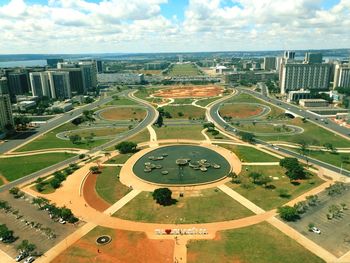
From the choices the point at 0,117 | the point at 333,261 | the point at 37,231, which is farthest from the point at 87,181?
the point at 0,117

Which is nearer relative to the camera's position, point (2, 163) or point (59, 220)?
point (59, 220)

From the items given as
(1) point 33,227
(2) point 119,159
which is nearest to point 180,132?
(2) point 119,159

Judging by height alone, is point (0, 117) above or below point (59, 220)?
above

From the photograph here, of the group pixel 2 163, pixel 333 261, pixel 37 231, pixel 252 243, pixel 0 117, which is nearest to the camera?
pixel 333 261

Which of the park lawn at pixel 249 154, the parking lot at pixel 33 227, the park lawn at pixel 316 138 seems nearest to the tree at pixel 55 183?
the parking lot at pixel 33 227

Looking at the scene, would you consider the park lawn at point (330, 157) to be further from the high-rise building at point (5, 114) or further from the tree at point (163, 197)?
the high-rise building at point (5, 114)

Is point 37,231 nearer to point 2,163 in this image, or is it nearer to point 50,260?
point 50,260
